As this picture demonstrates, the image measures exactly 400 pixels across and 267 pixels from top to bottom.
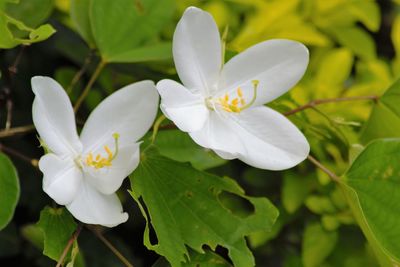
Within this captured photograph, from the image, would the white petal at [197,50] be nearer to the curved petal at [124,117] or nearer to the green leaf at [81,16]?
the curved petal at [124,117]

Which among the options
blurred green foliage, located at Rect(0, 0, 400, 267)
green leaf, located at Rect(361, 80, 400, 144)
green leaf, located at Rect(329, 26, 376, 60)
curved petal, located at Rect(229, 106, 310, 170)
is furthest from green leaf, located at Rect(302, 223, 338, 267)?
green leaf, located at Rect(329, 26, 376, 60)

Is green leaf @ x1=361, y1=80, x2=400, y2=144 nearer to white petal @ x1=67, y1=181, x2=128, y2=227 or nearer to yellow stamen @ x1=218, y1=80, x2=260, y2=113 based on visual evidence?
yellow stamen @ x1=218, y1=80, x2=260, y2=113

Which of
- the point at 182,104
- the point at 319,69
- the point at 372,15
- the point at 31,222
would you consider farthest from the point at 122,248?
the point at 372,15

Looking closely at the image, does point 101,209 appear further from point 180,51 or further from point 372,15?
point 372,15

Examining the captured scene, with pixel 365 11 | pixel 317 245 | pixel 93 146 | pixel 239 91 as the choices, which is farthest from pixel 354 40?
Result: pixel 93 146

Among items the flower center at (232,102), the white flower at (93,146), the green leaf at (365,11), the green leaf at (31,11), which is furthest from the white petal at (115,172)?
the green leaf at (365,11)

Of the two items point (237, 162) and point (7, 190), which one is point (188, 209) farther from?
point (237, 162)
